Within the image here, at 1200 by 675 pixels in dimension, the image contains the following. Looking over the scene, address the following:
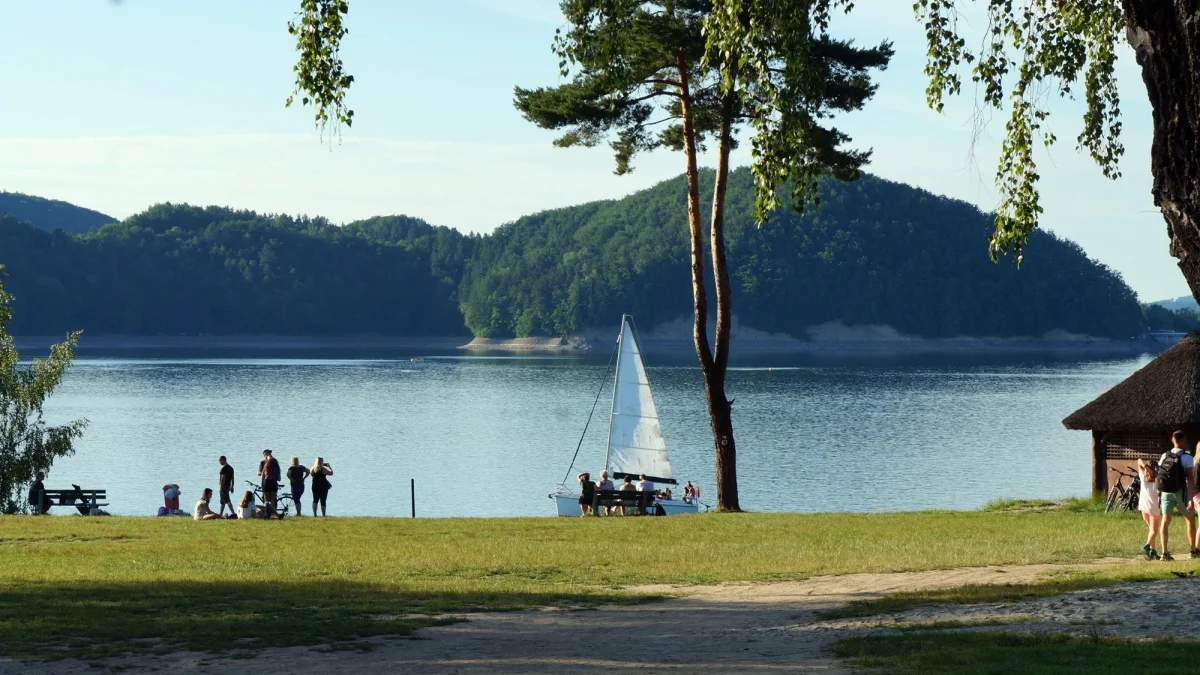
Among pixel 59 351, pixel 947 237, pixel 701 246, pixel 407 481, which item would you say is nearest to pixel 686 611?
pixel 701 246

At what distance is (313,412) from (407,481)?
3279 centimetres

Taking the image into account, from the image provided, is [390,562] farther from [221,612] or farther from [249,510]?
[249,510]

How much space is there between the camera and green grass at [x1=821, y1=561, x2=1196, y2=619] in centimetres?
1100

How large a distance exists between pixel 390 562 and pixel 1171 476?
8469 mm

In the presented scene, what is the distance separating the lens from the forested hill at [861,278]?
175375 millimetres

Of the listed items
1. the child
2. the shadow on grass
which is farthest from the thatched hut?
the shadow on grass

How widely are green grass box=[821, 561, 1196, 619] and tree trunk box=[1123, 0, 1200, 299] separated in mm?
5909

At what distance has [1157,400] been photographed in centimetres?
2258

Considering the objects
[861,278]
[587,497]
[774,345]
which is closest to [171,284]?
[774,345]

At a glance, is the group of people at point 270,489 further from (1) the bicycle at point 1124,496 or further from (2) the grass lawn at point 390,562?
(1) the bicycle at point 1124,496

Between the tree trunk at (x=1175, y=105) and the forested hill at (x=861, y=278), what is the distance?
166 meters

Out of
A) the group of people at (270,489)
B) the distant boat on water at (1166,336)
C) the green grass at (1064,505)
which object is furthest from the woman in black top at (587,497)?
the distant boat on water at (1166,336)

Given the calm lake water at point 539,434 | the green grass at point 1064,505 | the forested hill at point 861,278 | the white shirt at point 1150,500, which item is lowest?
the calm lake water at point 539,434

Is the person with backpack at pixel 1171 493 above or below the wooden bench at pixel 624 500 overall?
above
